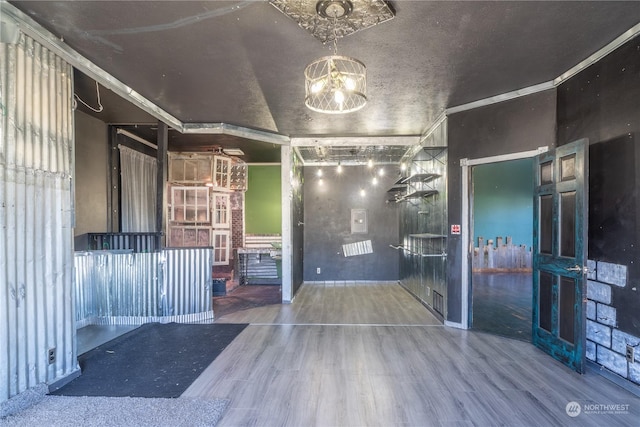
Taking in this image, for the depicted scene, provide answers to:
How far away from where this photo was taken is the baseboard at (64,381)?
8.28ft

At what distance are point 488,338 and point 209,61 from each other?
4.34 m

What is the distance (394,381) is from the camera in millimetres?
2682

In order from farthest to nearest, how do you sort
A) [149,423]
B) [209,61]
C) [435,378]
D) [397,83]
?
[397,83], [209,61], [435,378], [149,423]

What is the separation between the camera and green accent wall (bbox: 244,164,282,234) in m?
7.50

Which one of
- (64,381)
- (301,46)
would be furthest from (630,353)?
(64,381)

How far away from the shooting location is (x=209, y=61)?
116 inches

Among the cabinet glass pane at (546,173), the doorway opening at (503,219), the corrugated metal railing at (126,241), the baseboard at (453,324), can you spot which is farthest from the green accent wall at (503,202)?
the corrugated metal railing at (126,241)

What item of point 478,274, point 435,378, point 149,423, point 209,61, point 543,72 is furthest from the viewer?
point 478,274

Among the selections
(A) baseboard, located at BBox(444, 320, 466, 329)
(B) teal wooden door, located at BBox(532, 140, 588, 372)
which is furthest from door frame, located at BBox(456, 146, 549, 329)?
(B) teal wooden door, located at BBox(532, 140, 588, 372)

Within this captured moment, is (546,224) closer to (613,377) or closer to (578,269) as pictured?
(578,269)

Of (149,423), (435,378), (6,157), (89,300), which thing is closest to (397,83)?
(435,378)

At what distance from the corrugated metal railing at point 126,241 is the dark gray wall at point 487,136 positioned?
411cm

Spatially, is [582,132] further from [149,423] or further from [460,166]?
[149,423]

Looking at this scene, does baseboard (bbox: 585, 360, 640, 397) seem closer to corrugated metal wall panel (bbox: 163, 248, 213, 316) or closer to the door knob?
the door knob
